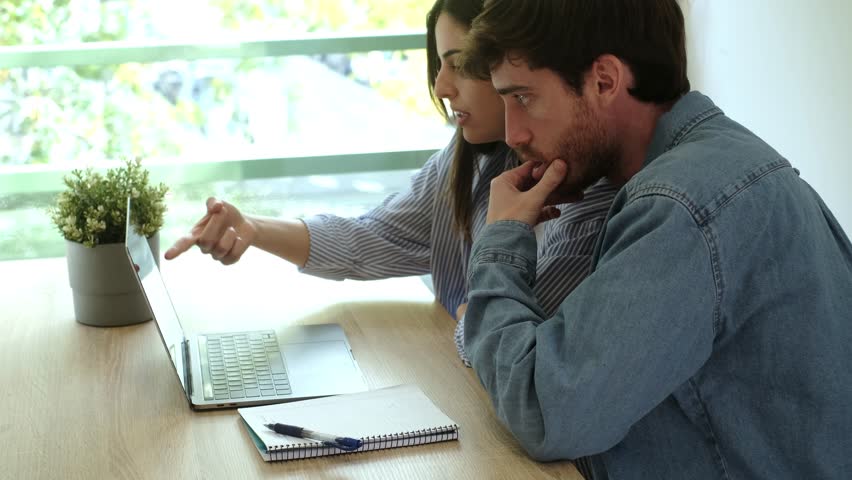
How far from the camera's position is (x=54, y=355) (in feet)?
4.82

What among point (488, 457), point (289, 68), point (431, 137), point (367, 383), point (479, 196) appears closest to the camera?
point (488, 457)

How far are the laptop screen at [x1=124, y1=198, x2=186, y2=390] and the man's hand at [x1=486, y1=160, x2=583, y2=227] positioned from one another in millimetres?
450

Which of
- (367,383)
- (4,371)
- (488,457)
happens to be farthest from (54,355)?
(488,457)

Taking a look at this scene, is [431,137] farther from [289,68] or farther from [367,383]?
[367,383]

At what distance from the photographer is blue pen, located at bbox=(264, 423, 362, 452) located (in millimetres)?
1112

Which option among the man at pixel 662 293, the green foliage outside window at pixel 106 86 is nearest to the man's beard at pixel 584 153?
the man at pixel 662 293

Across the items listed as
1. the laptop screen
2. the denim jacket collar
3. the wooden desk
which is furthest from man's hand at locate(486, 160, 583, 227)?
the laptop screen

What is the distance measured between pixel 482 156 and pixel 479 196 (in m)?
0.07

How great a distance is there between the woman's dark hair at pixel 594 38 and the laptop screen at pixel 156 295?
1.84 ft

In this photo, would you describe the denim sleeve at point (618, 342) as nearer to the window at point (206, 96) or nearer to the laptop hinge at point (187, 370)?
the laptop hinge at point (187, 370)

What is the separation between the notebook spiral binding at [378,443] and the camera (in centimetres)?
111

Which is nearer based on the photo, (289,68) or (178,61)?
(178,61)

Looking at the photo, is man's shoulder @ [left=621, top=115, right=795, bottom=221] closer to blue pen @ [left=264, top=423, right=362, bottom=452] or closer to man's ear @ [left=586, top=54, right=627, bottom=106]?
man's ear @ [left=586, top=54, right=627, bottom=106]

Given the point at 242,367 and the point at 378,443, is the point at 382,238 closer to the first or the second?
the point at 242,367
